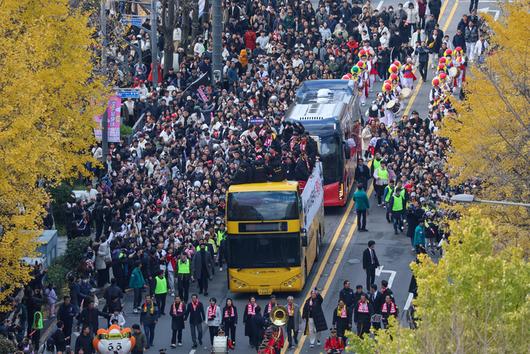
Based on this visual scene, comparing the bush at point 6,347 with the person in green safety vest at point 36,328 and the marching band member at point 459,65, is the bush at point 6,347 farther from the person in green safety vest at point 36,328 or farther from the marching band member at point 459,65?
the marching band member at point 459,65

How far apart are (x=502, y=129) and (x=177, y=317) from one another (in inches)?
361

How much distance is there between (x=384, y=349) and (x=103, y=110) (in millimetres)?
25736

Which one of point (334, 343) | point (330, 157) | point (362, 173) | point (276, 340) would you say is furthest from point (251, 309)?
point (362, 173)

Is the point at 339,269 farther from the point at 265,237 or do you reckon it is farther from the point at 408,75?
the point at 408,75

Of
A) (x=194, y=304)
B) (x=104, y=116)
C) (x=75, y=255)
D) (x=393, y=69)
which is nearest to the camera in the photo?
(x=194, y=304)

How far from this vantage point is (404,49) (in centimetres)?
6328

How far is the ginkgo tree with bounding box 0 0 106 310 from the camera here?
39.7 metres

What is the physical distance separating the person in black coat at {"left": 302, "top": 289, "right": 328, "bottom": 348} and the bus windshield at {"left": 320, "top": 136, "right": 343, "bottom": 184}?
11.0m

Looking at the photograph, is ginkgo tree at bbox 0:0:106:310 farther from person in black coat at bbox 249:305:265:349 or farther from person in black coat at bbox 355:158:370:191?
person in black coat at bbox 355:158:370:191

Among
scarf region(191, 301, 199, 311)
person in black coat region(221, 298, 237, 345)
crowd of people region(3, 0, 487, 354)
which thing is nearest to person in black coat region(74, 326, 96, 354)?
crowd of people region(3, 0, 487, 354)

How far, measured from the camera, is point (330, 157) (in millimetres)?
51125

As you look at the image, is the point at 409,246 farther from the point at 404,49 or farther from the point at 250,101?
the point at 404,49

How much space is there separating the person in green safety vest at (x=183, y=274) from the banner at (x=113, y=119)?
978cm

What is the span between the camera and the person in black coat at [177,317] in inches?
1601
